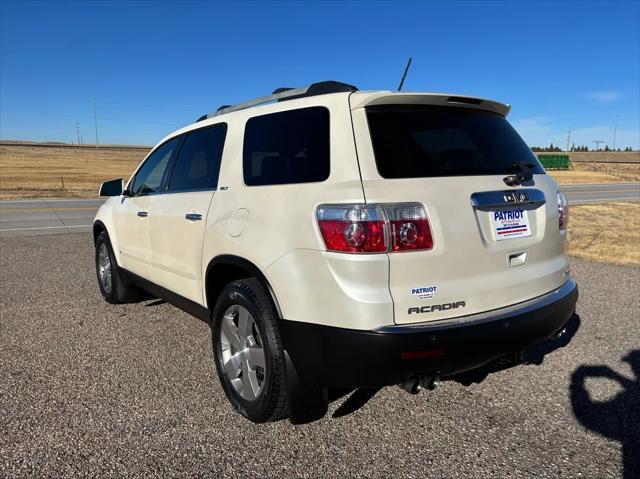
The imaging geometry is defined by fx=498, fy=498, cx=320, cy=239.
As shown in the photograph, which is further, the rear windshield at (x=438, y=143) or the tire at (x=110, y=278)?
the tire at (x=110, y=278)

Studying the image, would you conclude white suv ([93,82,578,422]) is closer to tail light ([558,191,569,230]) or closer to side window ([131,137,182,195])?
tail light ([558,191,569,230])

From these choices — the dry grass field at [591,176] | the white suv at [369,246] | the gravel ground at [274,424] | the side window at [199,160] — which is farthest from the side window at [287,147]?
the dry grass field at [591,176]

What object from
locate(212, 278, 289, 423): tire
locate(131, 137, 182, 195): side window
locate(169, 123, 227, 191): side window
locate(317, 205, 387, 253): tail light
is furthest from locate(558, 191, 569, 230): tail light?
locate(131, 137, 182, 195): side window

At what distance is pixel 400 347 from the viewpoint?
2309 millimetres

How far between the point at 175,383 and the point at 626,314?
14.7 feet

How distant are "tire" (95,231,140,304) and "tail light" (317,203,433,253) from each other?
3.50 m

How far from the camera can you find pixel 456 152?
2.73 m

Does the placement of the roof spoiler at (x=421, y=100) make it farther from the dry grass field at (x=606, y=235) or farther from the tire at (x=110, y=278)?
the dry grass field at (x=606, y=235)

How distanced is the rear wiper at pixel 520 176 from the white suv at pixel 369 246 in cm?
1

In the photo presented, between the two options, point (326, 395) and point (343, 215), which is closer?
point (343, 215)

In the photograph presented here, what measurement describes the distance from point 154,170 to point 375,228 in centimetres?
297

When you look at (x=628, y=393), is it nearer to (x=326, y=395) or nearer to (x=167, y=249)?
(x=326, y=395)

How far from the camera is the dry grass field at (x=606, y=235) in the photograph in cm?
845

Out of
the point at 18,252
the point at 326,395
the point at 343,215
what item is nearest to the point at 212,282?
the point at 326,395
